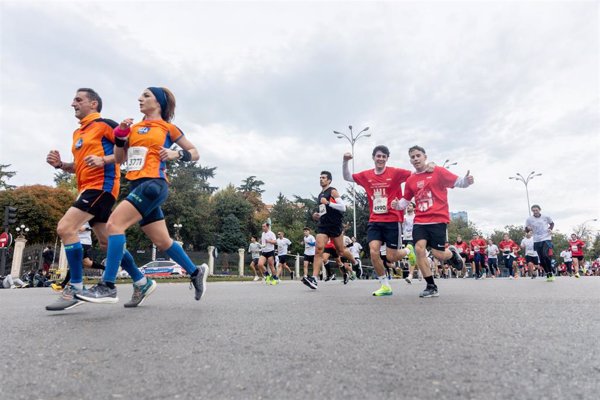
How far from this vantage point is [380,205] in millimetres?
6508

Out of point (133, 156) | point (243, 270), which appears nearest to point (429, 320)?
point (133, 156)

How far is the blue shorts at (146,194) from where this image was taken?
13.1 ft

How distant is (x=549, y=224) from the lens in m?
12.4

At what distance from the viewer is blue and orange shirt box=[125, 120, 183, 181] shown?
412cm

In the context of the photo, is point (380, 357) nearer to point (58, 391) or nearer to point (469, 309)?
point (58, 391)

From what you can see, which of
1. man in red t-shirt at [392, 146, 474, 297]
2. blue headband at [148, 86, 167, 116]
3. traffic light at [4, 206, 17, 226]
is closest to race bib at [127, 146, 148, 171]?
blue headband at [148, 86, 167, 116]

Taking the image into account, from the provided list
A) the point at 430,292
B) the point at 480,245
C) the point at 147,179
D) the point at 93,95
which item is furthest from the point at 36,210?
the point at 430,292

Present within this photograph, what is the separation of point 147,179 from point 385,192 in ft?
12.1

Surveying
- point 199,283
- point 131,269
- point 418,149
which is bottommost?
point 199,283

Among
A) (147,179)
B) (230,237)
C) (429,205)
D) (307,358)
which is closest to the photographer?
(307,358)

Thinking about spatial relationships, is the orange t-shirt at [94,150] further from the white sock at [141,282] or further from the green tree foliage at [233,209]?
the green tree foliage at [233,209]

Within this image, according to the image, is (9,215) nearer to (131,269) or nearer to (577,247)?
(131,269)

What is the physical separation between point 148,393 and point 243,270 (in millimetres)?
34384

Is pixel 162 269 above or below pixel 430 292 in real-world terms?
above
